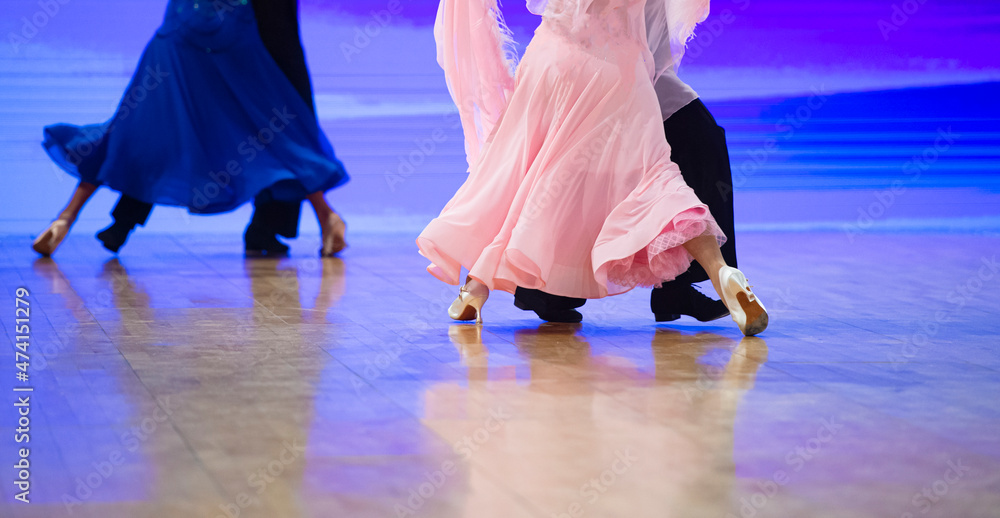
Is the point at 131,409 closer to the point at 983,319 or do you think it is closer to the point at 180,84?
the point at 983,319

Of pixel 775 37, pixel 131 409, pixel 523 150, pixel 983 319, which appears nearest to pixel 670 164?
pixel 523 150

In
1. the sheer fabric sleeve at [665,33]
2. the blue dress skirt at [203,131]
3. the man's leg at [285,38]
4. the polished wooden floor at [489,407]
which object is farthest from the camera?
the man's leg at [285,38]

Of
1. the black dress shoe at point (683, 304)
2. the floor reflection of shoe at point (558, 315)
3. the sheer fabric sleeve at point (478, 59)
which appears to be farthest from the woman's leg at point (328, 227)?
the black dress shoe at point (683, 304)

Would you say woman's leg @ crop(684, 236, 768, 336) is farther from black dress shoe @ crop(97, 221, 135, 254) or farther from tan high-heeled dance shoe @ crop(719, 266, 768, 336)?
black dress shoe @ crop(97, 221, 135, 254)

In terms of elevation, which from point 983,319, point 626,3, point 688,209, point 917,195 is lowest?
point 917,195

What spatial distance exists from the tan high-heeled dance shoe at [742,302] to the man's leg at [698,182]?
0.67ft

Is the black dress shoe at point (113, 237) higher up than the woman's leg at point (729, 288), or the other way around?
the woman's leg at point (729, 288)

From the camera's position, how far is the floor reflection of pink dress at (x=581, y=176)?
8.89 feet

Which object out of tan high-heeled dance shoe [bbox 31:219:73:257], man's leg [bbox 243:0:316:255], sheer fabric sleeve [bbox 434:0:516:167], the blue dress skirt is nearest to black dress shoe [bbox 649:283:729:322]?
sheer fabric sleeve [bbox 434:0:516:167]

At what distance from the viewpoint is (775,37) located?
297 inches

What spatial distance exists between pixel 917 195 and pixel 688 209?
5250mm

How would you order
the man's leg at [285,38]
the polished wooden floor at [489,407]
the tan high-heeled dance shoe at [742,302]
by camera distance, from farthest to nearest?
the man's leg at [285,38], the tan high-heeled dance shoe at [742,302], the polished wooden floor at [489,407]

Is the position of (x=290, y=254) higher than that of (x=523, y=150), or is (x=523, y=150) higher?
(x=523, y=150)

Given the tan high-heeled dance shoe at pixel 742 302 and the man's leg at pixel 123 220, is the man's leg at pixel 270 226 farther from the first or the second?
the tan high-heeled dance shoe at pixel 742 302
